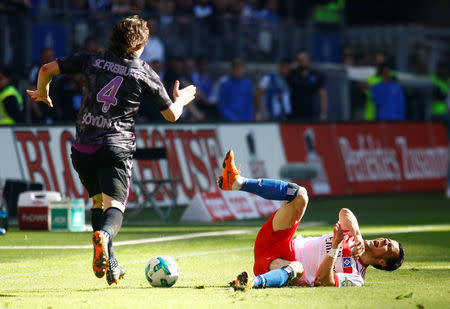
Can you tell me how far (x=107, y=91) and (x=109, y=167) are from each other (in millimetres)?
630

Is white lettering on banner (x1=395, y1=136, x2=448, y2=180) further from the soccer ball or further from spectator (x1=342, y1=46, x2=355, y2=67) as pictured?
the soccer ball

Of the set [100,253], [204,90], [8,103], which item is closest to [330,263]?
[100,253]

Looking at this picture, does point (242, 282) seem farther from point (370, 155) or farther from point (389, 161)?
point (389, 161)

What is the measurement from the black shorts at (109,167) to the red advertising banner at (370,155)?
11721 mm

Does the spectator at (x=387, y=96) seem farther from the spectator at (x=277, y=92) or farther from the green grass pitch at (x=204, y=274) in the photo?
the green grass pitch at (x=204, y=274)

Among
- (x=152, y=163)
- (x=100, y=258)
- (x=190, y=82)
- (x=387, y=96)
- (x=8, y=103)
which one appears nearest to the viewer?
(x=100, y=258)

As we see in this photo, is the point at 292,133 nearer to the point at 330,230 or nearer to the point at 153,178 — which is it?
the point at 153,178

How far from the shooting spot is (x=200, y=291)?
8.78 metres

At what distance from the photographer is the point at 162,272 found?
29.6ft

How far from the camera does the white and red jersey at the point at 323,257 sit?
29.2 feet

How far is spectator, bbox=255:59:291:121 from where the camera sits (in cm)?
2164

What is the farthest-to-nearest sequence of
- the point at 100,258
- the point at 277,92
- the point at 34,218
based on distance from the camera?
the point at 277,92 → the point at 34,218 → the point at 100,258

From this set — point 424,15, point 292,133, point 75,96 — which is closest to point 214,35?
point 292,133

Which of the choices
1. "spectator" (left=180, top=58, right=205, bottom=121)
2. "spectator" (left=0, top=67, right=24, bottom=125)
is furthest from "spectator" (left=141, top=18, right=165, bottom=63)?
"spectator" (left=0, top=67, right=24, bottom=125)
